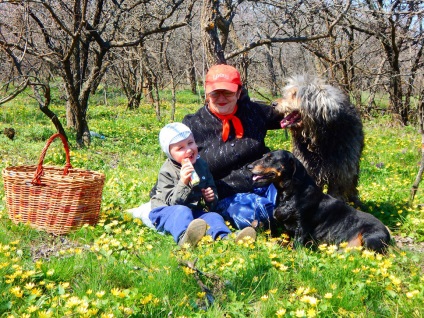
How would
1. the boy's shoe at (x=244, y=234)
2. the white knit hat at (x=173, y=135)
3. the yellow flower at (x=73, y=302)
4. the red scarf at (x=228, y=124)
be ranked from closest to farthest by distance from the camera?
the yellow flower at (x=73, y=302) < the boy's shoe at (x=244, y=234) < the white knit hat at (x=173, y=135) < the red scarf at (x=228, y=124)

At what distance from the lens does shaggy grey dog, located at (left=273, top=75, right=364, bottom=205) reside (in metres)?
4.64

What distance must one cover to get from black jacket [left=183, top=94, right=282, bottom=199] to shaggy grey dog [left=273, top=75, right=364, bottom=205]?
0.25 meters

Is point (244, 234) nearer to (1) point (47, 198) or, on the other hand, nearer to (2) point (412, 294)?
(2) point (412, 294)

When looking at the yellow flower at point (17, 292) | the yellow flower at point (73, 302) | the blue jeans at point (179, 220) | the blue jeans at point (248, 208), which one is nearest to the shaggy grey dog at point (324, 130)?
the blue jeans at point (248, 208)

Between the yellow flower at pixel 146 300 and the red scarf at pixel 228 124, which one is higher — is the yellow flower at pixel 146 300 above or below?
below

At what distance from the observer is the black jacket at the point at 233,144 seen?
4.74 m

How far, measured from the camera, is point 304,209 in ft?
13.4

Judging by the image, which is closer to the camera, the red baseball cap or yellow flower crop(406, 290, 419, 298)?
yellow flower crop(406, 290, 419, 298)

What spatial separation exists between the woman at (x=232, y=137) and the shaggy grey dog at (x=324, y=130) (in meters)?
0.26

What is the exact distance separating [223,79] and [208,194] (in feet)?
3.67

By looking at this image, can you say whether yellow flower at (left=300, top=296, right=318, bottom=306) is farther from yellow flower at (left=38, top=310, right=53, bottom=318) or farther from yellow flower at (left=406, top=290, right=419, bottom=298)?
yellow flower at (left=38, top=310, right=53, bottom=318)

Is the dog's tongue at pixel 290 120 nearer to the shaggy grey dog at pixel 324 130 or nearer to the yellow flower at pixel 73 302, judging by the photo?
the shaggy grey dog at pixel 324 130

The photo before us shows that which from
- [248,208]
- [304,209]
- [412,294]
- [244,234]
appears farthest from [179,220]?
→ [412,294]

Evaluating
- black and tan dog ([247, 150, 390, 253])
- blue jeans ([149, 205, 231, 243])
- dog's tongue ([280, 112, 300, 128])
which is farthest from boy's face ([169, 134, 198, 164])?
dog's tongue ([280, 112, 300, 128])
